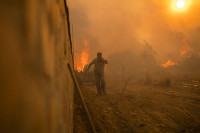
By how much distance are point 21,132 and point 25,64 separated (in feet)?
0.59

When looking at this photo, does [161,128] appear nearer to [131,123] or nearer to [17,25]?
[131,123]

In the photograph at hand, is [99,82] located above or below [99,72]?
below

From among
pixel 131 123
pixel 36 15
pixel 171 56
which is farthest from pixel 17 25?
pixel 171 56

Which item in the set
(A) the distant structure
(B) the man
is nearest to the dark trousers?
(B) the man

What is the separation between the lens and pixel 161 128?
193 cm

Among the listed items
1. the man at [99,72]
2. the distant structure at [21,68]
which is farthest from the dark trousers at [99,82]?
the distant structure at [21,68]

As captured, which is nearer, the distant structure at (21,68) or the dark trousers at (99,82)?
the distant structure at (21,68)

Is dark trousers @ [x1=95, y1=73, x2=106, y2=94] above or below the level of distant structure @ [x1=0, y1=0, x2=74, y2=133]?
below

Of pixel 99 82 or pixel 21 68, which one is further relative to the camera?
pixel 99 82

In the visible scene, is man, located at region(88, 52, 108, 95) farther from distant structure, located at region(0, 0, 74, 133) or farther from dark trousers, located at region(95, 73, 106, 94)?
distant structure, located at region(0, 0, 74, 133)

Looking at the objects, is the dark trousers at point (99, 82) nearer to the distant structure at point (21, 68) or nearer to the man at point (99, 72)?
the man at point (99, 72)

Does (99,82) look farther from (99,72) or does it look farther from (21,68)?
(21,68)

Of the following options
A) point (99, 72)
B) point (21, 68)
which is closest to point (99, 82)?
point (99, 72)

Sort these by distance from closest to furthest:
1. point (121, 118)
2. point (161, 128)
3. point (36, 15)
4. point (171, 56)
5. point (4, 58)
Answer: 1. point (4, 58)
2. point (36, 15)
3. point (161, 128)
4. point (121, 118)
5. point (171, 56)
